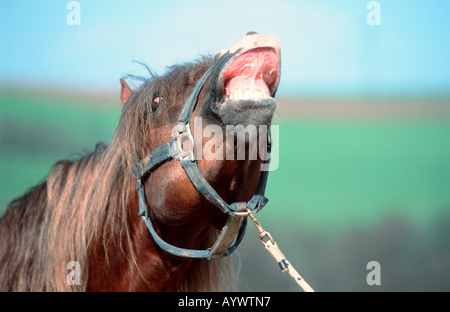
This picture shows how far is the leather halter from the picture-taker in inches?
56.4

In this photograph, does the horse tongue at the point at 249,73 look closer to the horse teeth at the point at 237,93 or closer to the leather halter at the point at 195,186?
the horse teeth at the point at 237,93

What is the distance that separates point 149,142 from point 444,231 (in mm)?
3298

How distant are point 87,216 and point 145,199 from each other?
12.5 inches

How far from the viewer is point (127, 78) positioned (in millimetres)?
2068

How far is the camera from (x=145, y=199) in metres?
1.66

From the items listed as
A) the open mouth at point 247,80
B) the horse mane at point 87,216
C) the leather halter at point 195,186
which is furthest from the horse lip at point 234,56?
the horse mane at point 87,216

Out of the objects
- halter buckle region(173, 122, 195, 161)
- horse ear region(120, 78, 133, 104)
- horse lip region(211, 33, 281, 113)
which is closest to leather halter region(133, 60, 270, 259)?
halter buckle region(173, 122, 195, 161)

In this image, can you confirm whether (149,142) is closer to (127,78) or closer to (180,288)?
(127,78)

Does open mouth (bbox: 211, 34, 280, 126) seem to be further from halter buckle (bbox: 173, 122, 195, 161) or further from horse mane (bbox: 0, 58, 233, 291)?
horse mane (bbox: 0, 58, 233, 291)

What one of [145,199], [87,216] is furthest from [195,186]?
[87,216]

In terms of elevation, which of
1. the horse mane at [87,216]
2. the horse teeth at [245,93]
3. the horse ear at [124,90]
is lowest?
the horse mane at [87,216]

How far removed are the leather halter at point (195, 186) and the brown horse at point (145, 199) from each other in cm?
2

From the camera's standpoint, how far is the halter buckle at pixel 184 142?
145 cm
